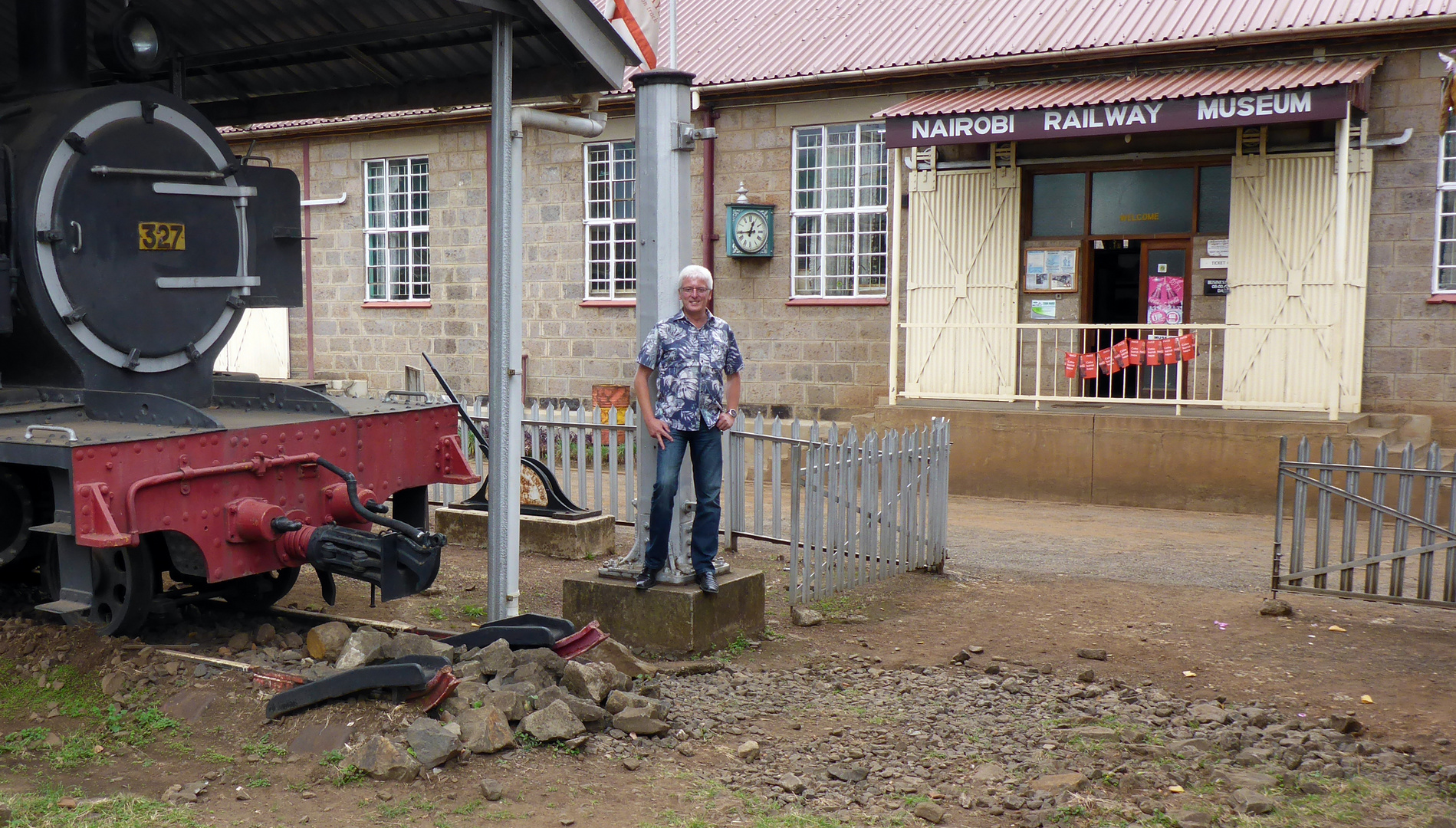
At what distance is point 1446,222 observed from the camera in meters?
12.4

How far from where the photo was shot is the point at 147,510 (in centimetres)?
526

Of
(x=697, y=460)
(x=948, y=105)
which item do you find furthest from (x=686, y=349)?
(x=948, y=105)

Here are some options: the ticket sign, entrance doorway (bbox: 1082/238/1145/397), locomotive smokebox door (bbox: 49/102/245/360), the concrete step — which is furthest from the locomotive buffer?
the concrete step

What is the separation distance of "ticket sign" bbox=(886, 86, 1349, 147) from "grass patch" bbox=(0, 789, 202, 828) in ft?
34.9

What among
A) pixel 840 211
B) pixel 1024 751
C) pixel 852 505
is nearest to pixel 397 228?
pixel 840 211

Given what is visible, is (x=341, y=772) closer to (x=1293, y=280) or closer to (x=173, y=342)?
(x=173, y=342)

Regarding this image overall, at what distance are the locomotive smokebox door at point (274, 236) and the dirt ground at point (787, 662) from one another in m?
1.74

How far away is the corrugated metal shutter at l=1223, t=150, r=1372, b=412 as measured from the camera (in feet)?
40.9

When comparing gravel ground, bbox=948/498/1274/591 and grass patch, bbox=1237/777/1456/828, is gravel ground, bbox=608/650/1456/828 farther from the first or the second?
gravel ground, bbox=948/498/1274/591

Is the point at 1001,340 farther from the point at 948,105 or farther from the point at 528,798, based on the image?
the point at 528,798

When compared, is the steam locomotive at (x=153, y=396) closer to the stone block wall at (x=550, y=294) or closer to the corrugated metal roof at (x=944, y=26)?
the stone block wall at (x=550, y=294)

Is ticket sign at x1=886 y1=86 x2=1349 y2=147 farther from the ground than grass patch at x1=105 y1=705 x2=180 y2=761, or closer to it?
farther from the ground

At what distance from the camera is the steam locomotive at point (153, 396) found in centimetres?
544

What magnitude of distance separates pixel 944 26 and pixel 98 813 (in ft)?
43.8
